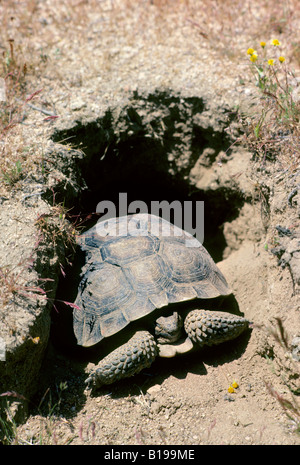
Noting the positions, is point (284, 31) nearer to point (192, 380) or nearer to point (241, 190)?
point (241, 190)

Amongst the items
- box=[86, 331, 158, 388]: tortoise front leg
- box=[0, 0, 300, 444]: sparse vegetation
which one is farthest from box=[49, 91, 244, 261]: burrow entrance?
box=[86, 331, 158, 388]: tortoise front leg

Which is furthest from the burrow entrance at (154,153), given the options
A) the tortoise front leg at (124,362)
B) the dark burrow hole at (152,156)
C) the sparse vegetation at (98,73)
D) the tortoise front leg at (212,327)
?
the tortoise front leg at (124,362)

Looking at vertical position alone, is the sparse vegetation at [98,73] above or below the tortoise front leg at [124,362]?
above

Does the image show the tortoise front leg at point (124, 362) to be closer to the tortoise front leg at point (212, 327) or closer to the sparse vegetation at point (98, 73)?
the sparse vegetation at point (98, 73)

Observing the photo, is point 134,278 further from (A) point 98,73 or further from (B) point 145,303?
(A) point 98,73

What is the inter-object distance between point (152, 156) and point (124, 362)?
2814 mm

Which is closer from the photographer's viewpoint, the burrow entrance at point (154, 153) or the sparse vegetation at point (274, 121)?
the sparse vegetation at point (274, 121)

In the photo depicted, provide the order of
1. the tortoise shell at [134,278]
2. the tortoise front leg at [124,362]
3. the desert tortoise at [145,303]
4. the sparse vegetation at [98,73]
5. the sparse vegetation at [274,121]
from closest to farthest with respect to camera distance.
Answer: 1. the sparse vegetation at [98,73]
2. the tortoise front leg at [124,362]
3. the desert tortoise at [145,303]
4. the tortoise shell at [134,278]
5. the sparse vegetation at [274,121]

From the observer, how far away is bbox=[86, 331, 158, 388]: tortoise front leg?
10.1 feet

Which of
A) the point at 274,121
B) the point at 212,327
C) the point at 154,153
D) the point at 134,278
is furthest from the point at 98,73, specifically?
the point at 212,327

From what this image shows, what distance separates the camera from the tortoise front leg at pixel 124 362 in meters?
3.07

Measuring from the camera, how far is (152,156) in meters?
5.08

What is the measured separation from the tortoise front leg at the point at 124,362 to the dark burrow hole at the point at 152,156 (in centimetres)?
169

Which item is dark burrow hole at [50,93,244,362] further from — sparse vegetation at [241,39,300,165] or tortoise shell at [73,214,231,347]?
tortoise shell at [73,214,231,347]
